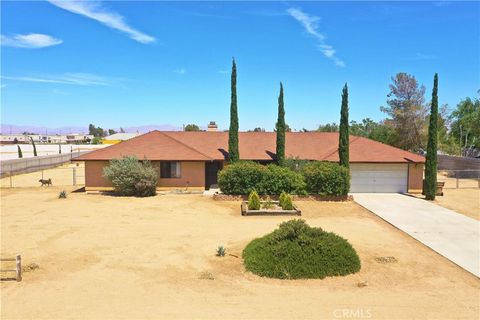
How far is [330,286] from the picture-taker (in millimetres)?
10656

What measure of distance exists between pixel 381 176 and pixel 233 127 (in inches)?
449

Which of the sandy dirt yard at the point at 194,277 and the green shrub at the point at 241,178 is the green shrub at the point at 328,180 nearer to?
the green shrub at the point at 241,178

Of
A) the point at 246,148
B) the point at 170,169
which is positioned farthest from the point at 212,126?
the point at 170,169

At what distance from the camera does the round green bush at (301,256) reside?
1134 cm

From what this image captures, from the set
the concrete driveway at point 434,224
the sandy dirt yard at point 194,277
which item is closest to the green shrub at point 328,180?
the concrete driveway at point 434,224

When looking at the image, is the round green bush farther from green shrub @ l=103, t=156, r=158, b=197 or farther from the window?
the window

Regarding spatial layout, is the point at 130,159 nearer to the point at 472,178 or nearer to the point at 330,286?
the point at 330,286

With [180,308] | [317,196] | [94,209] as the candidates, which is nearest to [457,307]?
[180,308]

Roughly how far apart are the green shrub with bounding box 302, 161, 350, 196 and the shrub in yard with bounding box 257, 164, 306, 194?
0.66 metres

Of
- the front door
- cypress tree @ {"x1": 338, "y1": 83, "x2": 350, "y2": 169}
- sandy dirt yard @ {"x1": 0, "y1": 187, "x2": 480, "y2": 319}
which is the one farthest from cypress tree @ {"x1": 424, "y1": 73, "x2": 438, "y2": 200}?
the front door

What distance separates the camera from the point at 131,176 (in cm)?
2489

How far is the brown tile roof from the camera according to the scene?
90.4 feet

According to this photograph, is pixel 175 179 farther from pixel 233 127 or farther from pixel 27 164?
pixel 27 164

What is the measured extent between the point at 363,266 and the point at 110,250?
8852mm
